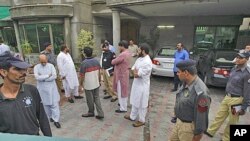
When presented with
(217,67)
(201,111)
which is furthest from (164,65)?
(201,111)

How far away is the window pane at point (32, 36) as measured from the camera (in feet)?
41.1

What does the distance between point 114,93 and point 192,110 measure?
4.12 metres

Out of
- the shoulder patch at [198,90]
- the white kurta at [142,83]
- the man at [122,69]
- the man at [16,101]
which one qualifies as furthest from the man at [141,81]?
the man at [16,101]

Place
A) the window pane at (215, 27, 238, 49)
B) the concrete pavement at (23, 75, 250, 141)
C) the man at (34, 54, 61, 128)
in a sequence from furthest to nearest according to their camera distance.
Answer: the window pane at (215, 27, 238, 49) < the man at (34, 54, 61, 128) < the concrete pavement at (23, 75, 250, 141)

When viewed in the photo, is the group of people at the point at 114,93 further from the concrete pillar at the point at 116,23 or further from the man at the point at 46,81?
the concrete pillar at the point at 116,23

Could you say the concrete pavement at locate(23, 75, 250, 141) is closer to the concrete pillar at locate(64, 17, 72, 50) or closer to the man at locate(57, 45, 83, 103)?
the man at locate(57, 45, 83, 103)

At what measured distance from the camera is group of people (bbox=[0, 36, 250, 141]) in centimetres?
205

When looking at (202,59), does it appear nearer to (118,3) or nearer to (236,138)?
(118,3)

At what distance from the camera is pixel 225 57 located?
7273 mm

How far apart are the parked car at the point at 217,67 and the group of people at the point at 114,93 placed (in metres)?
1.17

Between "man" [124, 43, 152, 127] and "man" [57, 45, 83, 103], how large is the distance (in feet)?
7.79

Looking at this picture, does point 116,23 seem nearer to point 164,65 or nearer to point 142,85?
point 164,65

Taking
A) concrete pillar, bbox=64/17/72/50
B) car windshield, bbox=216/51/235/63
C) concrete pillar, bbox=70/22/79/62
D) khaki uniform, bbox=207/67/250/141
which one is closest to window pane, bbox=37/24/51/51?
concrete pillar, bbox=64/17/72/50

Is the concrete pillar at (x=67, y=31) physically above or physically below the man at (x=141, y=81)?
above
